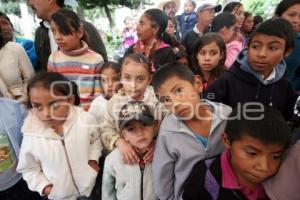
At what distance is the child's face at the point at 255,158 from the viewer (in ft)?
2.94

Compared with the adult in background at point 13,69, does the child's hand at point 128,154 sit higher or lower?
lower

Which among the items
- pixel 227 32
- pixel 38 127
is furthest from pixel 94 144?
pixel 227 32

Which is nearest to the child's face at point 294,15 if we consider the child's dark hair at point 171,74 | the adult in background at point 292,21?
the adult in background at point 292,21

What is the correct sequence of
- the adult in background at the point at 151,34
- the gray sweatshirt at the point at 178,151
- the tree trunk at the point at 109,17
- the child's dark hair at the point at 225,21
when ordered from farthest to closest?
the tree trunk at the point at 109,17 < the child's dark hair at the point at 225,21 < the adult in background at the point at 151,34 < the gray sweatshirt at the point at 178,151

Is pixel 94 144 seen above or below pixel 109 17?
below

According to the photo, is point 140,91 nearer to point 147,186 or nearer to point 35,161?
point 147,186

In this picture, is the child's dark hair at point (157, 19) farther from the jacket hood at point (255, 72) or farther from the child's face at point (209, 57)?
the jacket hood at point (255, 72)

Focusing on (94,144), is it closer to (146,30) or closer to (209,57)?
(209,57)

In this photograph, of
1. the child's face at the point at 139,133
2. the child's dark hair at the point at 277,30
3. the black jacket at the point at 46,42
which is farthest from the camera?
the black jacket at the point at 46,42

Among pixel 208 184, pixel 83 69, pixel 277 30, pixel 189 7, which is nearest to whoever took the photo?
pixel 208 184

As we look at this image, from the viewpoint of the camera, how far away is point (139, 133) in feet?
4.13

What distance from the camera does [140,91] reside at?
1.53 metres

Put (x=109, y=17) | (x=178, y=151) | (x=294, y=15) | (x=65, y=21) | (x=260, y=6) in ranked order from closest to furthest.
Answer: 1. (x=178, y=151)
2. (x=65, y=21)
3. (x=294, y=15)
4. (x=260, y=6)
5. (x=109, y=17)

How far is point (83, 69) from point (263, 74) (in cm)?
121
